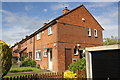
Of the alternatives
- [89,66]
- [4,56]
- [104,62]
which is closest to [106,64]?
[104,62]

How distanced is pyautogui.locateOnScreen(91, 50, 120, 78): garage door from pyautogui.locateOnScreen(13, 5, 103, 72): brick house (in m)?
7.34

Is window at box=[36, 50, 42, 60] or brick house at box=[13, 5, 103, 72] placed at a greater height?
brick house at box=[13, 5, 103, 72]

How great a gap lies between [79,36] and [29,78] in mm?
11512

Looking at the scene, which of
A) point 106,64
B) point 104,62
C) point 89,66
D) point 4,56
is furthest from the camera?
point 89,66

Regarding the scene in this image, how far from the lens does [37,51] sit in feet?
70.9

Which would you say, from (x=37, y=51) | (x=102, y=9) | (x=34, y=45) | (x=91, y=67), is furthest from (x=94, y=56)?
(x=34, y=45)

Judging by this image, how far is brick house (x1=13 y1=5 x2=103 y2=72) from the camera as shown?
1577 centimetres

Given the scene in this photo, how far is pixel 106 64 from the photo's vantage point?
7.76 metres

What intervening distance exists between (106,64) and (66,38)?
9.14m

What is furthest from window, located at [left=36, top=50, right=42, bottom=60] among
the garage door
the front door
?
the garage door

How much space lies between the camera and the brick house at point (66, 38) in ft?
51.7

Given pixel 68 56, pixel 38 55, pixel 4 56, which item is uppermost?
pixel 4 56

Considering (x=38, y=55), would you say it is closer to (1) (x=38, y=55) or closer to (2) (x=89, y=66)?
(1) (x=38, y=55)

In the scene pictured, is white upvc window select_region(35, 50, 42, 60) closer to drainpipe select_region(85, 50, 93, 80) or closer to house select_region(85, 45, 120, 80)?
drainpipe select_region(85, 50, 93, 80)
